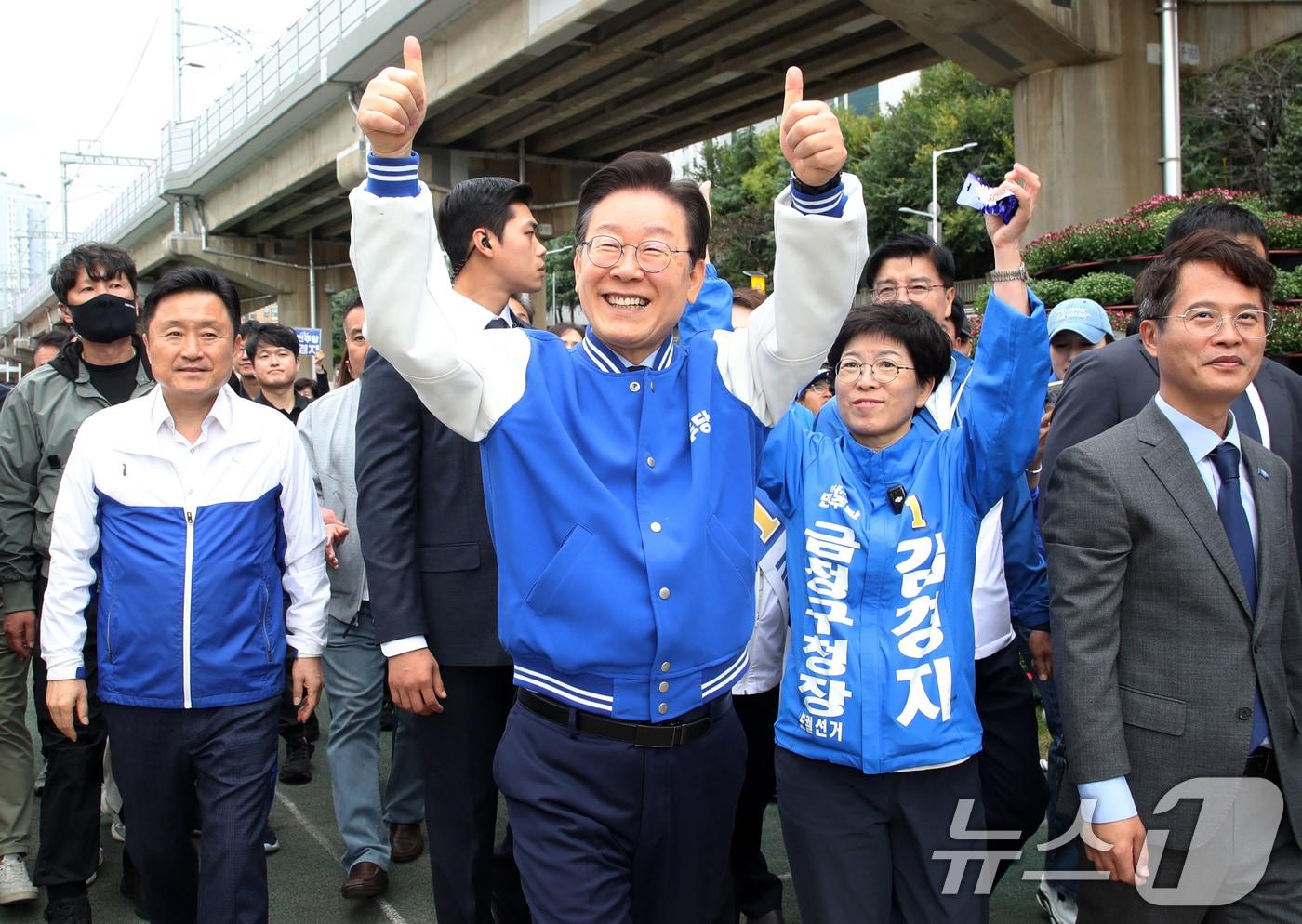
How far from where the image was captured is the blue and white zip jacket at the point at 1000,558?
319 cm

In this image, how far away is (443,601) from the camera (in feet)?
10.5

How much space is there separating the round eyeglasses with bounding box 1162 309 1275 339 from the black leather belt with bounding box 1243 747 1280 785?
0.93 m

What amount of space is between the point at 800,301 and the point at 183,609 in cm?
205

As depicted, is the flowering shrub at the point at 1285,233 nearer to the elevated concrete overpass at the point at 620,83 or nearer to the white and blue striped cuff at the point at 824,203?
the elevated concrete overpass at the point at 620,83

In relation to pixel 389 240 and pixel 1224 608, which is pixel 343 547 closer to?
pixel 389 240

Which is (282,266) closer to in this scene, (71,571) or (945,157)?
(945,157)

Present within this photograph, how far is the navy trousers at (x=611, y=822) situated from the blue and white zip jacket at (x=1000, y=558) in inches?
42.7

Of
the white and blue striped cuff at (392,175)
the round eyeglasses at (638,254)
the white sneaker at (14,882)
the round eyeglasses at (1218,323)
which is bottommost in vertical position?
the white sneaker at (14,882)

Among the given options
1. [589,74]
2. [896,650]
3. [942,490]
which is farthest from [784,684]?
[589,74]

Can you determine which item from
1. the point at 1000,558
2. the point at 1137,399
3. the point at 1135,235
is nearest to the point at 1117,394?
the point at 1137,399

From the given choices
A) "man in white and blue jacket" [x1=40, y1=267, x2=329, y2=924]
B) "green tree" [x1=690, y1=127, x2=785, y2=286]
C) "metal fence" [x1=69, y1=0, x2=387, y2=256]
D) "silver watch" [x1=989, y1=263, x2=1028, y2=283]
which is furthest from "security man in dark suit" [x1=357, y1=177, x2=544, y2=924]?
"green tree" [x1=690, y1=127, x2=785, y2=286]

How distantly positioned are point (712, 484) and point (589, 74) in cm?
1704

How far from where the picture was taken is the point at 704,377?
2.27 metres

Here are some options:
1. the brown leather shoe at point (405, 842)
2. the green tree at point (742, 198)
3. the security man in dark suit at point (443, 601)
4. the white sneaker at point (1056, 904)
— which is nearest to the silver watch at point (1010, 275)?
the security man in dark suit at point (443, 601)
